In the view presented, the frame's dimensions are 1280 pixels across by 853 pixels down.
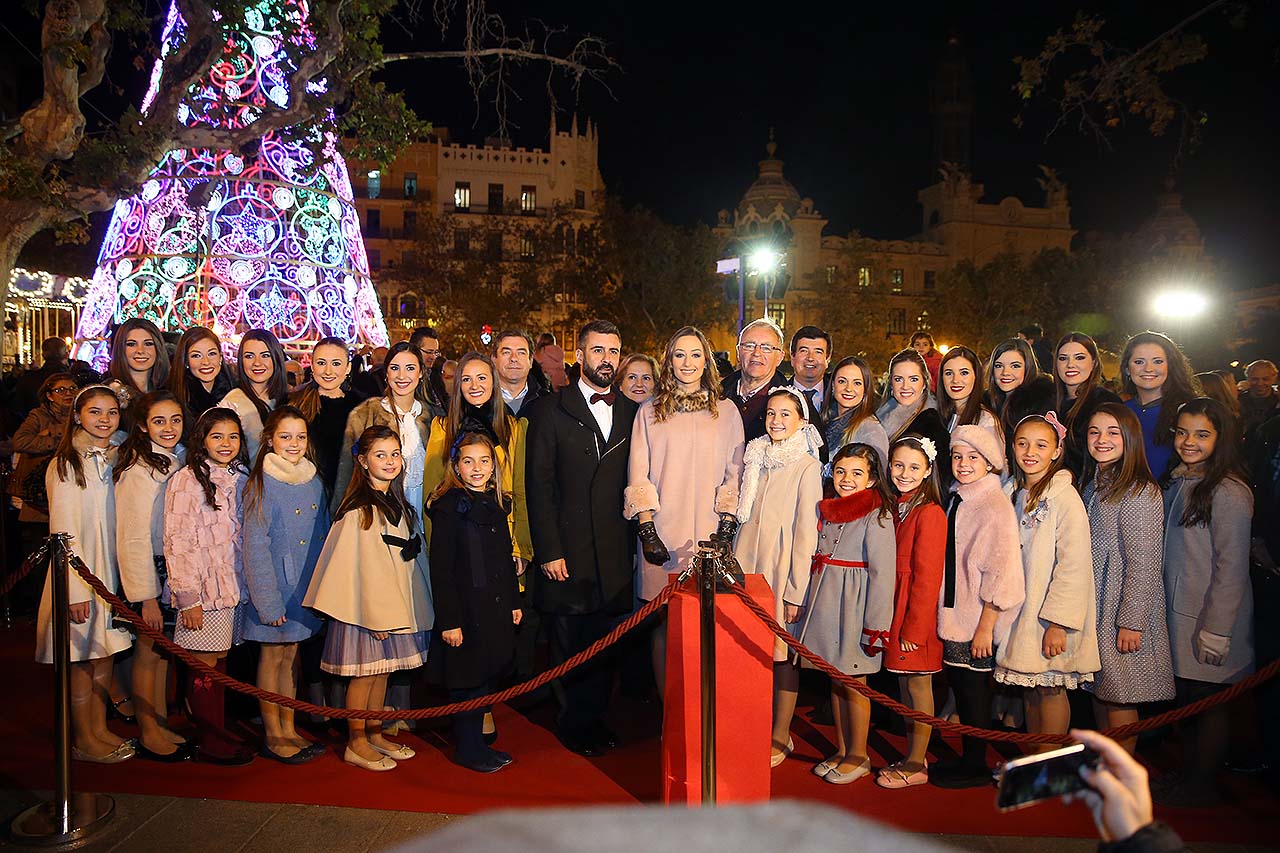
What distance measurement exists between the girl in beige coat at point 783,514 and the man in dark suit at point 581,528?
0.82 metres

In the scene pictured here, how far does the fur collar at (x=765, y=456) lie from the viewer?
4684 mm

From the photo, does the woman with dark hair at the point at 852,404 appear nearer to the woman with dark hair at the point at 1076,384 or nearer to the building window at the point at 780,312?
the woman with dark hair at the point at 1076,384

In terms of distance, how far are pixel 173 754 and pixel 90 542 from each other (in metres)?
1.25

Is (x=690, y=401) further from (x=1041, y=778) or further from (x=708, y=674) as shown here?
(x=1041, y=778)

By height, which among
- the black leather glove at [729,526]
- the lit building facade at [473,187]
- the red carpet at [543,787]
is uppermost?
the lit building facade at [473,187]

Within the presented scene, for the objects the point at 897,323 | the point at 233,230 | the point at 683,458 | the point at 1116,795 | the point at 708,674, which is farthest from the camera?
the point at 897,323

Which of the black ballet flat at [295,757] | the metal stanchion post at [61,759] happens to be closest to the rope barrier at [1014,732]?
the black ballet flat at [295,757]

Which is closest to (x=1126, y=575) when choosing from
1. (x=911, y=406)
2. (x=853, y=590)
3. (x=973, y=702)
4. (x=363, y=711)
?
(x=973, y=702)

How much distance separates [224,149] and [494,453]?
622 cm

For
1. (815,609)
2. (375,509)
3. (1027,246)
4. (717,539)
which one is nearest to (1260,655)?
(815,609)

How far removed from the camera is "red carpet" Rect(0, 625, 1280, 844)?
4.11 meters

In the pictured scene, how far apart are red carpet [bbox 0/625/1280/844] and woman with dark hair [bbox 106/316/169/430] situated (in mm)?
2200

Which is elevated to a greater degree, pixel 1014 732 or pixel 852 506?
pixel 852 506

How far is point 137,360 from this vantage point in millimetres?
5781
